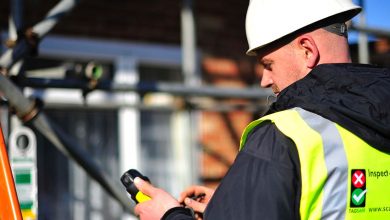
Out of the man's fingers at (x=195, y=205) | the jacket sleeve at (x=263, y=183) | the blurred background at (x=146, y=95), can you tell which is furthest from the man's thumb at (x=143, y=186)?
the blurred background at (x=146, y=95)

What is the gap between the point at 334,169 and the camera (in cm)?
145

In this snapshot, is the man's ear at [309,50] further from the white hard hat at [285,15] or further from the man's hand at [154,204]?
the man's hand at [154,204]

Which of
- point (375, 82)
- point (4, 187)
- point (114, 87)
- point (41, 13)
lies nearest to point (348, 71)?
point (375, 82)

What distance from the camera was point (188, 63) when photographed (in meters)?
4.52

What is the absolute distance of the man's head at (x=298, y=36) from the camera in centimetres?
161

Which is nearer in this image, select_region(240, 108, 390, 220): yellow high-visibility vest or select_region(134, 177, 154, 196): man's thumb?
select_region(240, 108, 390, 220): yellow high-visibility vest

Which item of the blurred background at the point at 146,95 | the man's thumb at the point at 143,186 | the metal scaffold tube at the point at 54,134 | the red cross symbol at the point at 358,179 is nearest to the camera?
the red cross symbol at the point at 358,179

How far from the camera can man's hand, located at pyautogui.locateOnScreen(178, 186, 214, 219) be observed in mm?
1869

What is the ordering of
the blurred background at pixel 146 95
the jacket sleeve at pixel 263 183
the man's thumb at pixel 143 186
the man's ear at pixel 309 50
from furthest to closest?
the blurred background at pixel 146 95, the man's thumb at pixel 143 186, the man's ear at pixel 309 50, the jacket sleeve at pixel 263 183

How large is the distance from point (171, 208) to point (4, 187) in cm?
46

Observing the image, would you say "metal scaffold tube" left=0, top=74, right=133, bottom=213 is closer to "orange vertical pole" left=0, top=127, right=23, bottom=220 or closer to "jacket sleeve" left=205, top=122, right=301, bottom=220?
"orange vertical pole" left=0, top=127, right=23, bottom=220

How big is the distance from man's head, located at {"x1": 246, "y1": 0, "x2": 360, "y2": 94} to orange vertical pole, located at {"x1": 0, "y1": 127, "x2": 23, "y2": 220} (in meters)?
0.75

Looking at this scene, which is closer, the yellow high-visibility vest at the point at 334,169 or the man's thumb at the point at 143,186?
the yellow high-visibility vest at the point at 334,169

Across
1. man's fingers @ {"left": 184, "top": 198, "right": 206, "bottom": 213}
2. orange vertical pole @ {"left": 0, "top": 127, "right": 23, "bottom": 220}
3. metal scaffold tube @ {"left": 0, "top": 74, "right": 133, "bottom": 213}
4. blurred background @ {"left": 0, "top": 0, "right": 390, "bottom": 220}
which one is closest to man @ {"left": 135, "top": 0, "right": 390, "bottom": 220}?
man's fingers @ {"left": 184, "top": 198, "right": 206, "bottom": 213}
